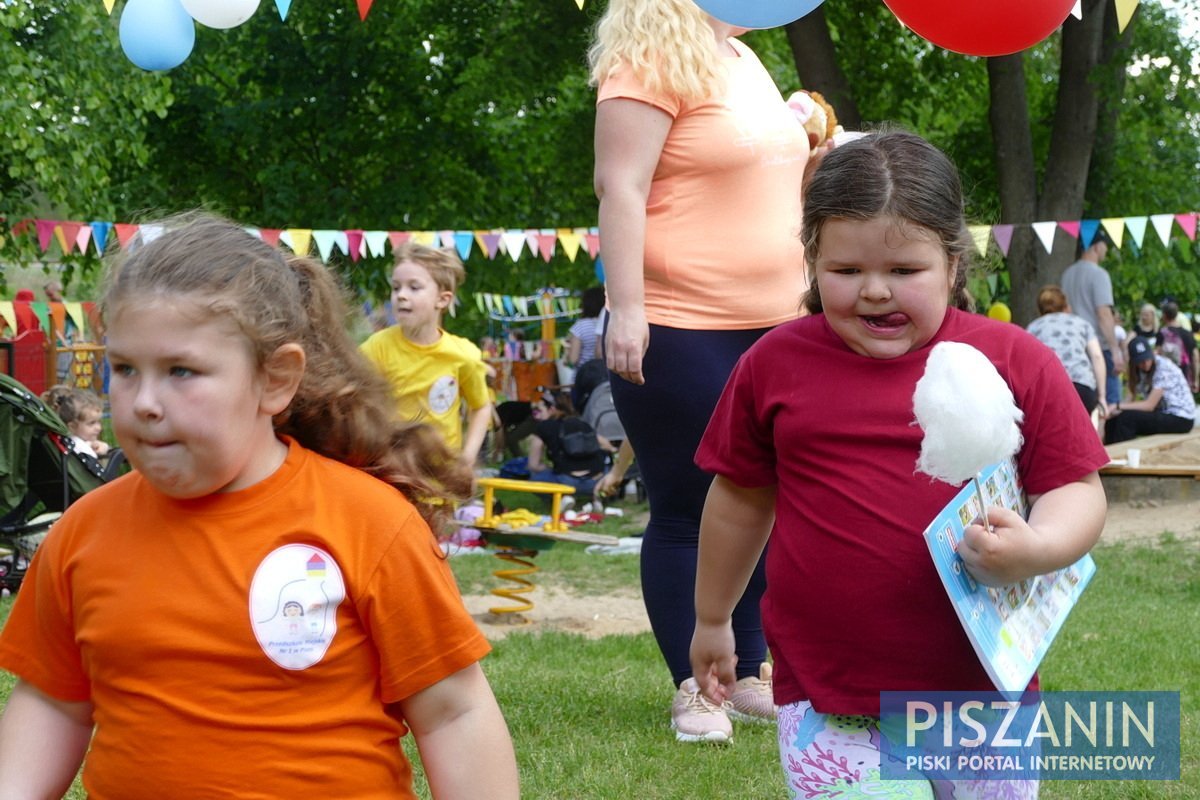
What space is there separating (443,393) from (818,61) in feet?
28.9

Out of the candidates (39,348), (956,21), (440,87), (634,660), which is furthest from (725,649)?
(440,87)

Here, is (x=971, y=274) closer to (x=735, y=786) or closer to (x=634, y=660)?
(x=735, y=786)

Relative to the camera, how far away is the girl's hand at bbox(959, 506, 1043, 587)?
196cm

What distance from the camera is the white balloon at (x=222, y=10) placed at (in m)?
4.63

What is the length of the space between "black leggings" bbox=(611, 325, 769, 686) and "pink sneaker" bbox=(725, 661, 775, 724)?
102mm

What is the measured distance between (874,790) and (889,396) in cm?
62

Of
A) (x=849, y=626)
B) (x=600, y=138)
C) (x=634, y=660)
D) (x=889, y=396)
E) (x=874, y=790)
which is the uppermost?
(x=600, y=138)

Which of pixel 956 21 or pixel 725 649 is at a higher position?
pixel 956 21

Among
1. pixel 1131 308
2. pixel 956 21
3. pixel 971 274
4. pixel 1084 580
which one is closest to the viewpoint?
pixel 1084 580

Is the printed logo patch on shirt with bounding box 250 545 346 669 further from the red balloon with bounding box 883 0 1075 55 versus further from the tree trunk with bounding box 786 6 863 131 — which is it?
the tree trunk with bounding box 786 6 863 131

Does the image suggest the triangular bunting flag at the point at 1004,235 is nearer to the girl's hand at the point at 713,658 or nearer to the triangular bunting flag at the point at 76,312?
the triangular bunting flag at the point at 76,312

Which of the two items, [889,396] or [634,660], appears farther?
[634,660]

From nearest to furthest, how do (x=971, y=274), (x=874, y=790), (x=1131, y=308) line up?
1. (x=874, y=790)
2. (x=971, y=274)
3. (x=1131, y=308)

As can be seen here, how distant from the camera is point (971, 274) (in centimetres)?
246
